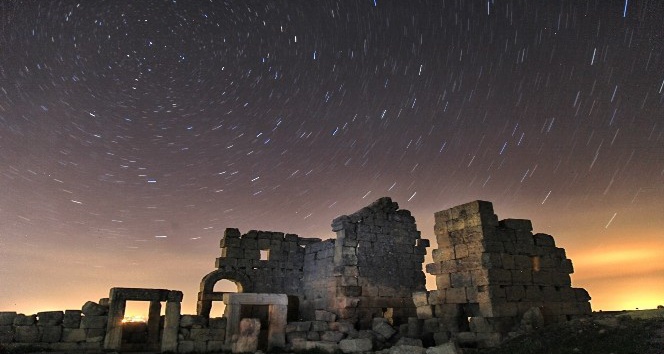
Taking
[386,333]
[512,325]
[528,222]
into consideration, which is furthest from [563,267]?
[386,333]

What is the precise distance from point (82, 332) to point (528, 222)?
1302 centimetres

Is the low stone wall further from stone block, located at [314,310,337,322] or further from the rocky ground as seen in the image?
the rocky ground

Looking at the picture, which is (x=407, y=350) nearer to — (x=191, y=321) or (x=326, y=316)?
(x=326, y=316)

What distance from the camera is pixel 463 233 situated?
37.1 ft

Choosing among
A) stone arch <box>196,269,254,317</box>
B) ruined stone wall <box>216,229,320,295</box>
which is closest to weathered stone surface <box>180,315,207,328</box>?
stone arch <box>196,269,254,317</box>

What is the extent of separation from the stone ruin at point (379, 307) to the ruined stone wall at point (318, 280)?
10 cm

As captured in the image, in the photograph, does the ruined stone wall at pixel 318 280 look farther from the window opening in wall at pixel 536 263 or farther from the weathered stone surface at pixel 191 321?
the window opening in wall at pixel 536 263

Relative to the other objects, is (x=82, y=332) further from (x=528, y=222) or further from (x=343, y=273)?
(x=528, y=222)

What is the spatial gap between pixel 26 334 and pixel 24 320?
0.37 meters

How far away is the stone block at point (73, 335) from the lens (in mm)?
11352

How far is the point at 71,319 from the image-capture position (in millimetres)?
11508

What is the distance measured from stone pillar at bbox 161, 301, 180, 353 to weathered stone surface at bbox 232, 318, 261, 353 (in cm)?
172

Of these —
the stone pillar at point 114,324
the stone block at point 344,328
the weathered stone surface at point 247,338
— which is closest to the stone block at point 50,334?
the stone pillar at point 114,324

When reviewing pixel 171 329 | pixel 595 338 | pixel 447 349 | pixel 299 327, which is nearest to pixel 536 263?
pixel 595 338
